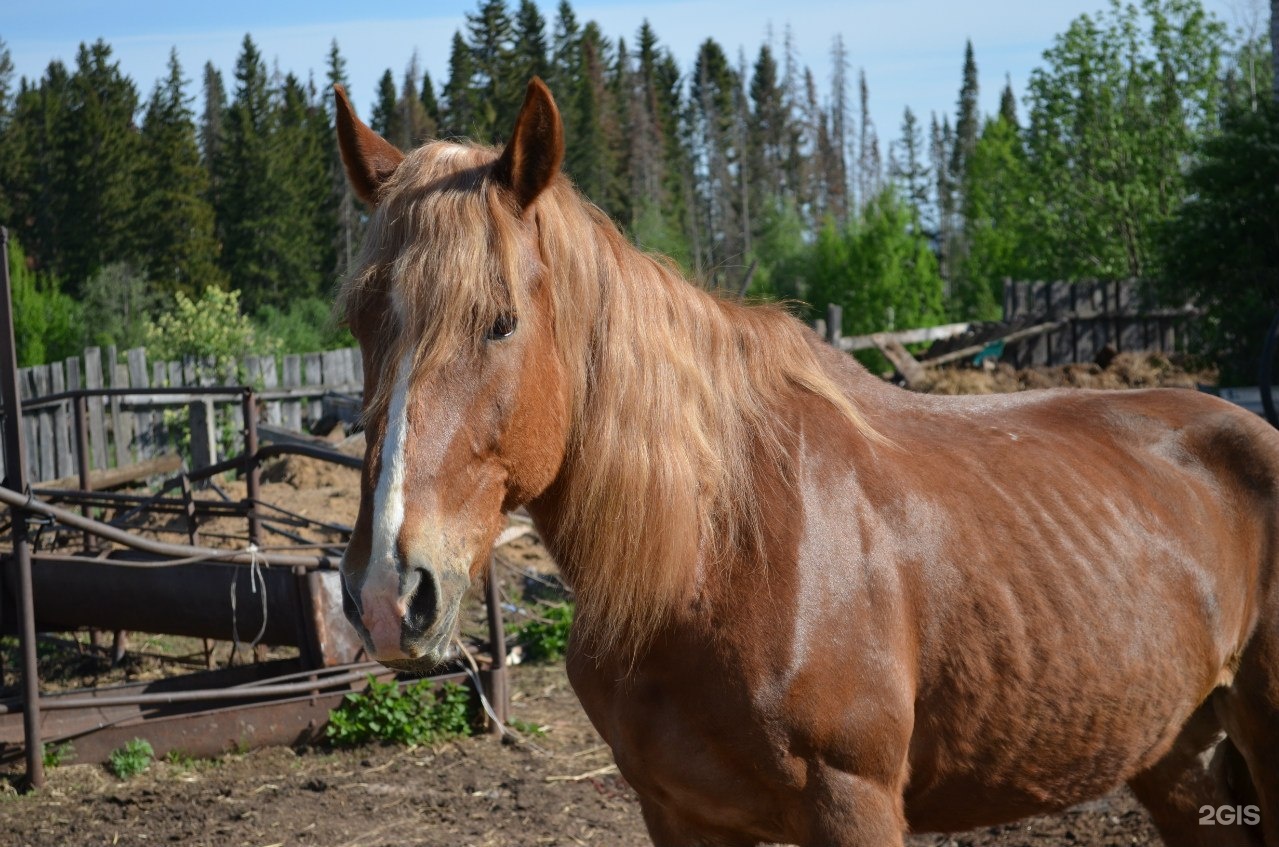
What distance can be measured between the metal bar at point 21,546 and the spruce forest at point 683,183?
334 inches

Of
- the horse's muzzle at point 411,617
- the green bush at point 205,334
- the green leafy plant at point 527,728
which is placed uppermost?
the green bush at point 205,334

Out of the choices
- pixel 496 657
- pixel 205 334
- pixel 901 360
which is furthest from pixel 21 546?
pixel 205 334

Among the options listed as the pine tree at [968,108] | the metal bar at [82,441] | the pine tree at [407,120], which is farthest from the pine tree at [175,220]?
the pine tree at [968,108]

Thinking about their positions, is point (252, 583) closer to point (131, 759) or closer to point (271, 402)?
point (131, 759)

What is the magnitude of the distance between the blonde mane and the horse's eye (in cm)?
2

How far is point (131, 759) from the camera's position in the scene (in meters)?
5.05

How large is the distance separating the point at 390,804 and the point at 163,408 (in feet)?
41.9

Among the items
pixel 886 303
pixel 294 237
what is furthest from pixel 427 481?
pixel 294 237

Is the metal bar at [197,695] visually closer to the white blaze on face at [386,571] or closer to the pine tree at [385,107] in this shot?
the white blaze on face at [386,571]

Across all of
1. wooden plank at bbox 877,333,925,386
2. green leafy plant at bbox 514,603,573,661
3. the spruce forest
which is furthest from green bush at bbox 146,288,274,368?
green leafy plant at bbox 514,603,573,661

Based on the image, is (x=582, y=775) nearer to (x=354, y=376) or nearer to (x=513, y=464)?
(x=513, y=464)

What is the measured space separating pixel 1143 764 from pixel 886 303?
3234 cm

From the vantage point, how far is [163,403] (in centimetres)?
1592

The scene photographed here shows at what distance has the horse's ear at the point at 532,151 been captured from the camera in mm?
2014
